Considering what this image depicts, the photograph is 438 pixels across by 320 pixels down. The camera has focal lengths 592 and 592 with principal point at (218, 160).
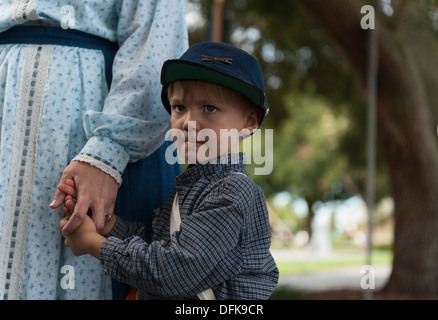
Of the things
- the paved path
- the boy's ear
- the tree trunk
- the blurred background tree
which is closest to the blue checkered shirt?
the boy's ear

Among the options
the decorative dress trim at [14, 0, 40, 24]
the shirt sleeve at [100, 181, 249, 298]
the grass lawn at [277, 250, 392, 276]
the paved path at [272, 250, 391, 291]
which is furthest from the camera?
the grass lawn at [277, 250, 392, 276]

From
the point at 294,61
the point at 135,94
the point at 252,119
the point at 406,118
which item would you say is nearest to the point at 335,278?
the point at 294,61

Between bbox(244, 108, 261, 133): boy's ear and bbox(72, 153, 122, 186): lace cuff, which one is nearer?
bbox(72, 153, 122, 186): lace cuff

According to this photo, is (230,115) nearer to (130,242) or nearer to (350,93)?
(130,242)

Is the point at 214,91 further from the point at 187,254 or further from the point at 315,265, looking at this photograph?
the point at 315,265

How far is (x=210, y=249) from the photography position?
1.32 meters

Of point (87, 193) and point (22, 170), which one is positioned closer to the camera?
point (87, 193)

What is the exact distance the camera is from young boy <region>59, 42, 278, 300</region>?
1326 millimetres

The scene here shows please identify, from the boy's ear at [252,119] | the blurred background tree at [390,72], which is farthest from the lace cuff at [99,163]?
the blurred background tree at [390,72]

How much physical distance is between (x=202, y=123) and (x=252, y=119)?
0.57ft

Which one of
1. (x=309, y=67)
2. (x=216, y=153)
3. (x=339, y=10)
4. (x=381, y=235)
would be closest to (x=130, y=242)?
(x=216, y=153)

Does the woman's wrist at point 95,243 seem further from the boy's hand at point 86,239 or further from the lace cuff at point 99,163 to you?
the lace cuff at point 99,163

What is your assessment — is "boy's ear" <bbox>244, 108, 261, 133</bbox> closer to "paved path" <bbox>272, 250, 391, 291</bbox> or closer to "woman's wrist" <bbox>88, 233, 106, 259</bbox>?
"woman's wrist" <bbox>88, 233, 106, 259</bbox>

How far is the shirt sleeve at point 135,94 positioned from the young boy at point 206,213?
7 centimetres
